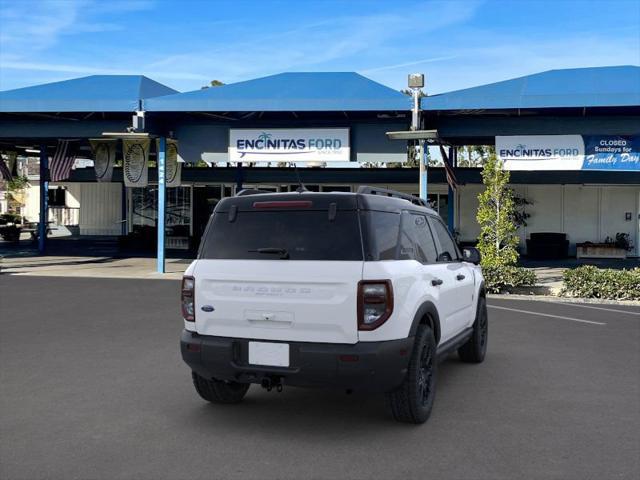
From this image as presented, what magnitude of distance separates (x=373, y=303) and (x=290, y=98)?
13.7 meters

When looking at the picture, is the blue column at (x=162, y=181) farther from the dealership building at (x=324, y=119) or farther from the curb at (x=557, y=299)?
the curb at (x=557, y=299)

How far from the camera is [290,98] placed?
57.9ft

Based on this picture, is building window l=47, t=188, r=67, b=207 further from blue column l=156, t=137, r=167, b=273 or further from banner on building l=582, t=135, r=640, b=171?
banner on building l=582, t=135, r=640, b=171

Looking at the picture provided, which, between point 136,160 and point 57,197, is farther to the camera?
point 57,197

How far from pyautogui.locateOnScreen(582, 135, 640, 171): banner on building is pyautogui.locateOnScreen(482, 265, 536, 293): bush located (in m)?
4.51

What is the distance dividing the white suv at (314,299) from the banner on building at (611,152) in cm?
1380

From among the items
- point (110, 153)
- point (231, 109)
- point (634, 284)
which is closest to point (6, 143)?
point (110, 153)

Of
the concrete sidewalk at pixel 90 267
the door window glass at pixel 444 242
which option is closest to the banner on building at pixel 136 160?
the concrete sidewalk at pixel 90 267

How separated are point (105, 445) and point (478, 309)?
4.44 meters

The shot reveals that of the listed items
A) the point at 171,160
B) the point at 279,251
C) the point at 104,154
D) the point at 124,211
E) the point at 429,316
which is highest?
the point at 104,154

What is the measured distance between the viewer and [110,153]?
2228 centimetres

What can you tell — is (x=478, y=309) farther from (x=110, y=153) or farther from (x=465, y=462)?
(x=110, y=153)

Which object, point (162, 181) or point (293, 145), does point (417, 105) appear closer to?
point (293, 145)

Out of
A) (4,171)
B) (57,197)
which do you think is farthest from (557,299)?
(57,197)
